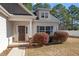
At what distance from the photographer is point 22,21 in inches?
720

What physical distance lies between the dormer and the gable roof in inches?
67.4

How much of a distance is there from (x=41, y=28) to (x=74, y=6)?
3.52 metres

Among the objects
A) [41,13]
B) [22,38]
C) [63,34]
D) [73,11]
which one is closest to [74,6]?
[73,11]

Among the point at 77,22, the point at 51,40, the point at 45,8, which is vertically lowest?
the point at 51,40

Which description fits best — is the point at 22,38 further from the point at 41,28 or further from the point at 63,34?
the point at 63,34

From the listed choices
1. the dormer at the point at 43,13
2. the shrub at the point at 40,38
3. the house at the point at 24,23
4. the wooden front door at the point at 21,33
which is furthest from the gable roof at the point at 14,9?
the shrub at the point at 40,38

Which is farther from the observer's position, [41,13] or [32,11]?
[41,13]

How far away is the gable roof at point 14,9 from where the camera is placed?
60.4ft

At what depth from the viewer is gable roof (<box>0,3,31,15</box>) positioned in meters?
18.4

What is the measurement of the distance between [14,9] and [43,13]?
3779 mm

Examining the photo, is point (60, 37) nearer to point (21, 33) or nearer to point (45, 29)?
point (45, 29)

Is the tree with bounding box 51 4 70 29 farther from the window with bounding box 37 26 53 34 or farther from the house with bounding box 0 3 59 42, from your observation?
the window with bounding box 37 26 53 34

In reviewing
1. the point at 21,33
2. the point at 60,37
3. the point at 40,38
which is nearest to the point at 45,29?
the point at 60,37

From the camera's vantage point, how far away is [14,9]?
18781 mm
